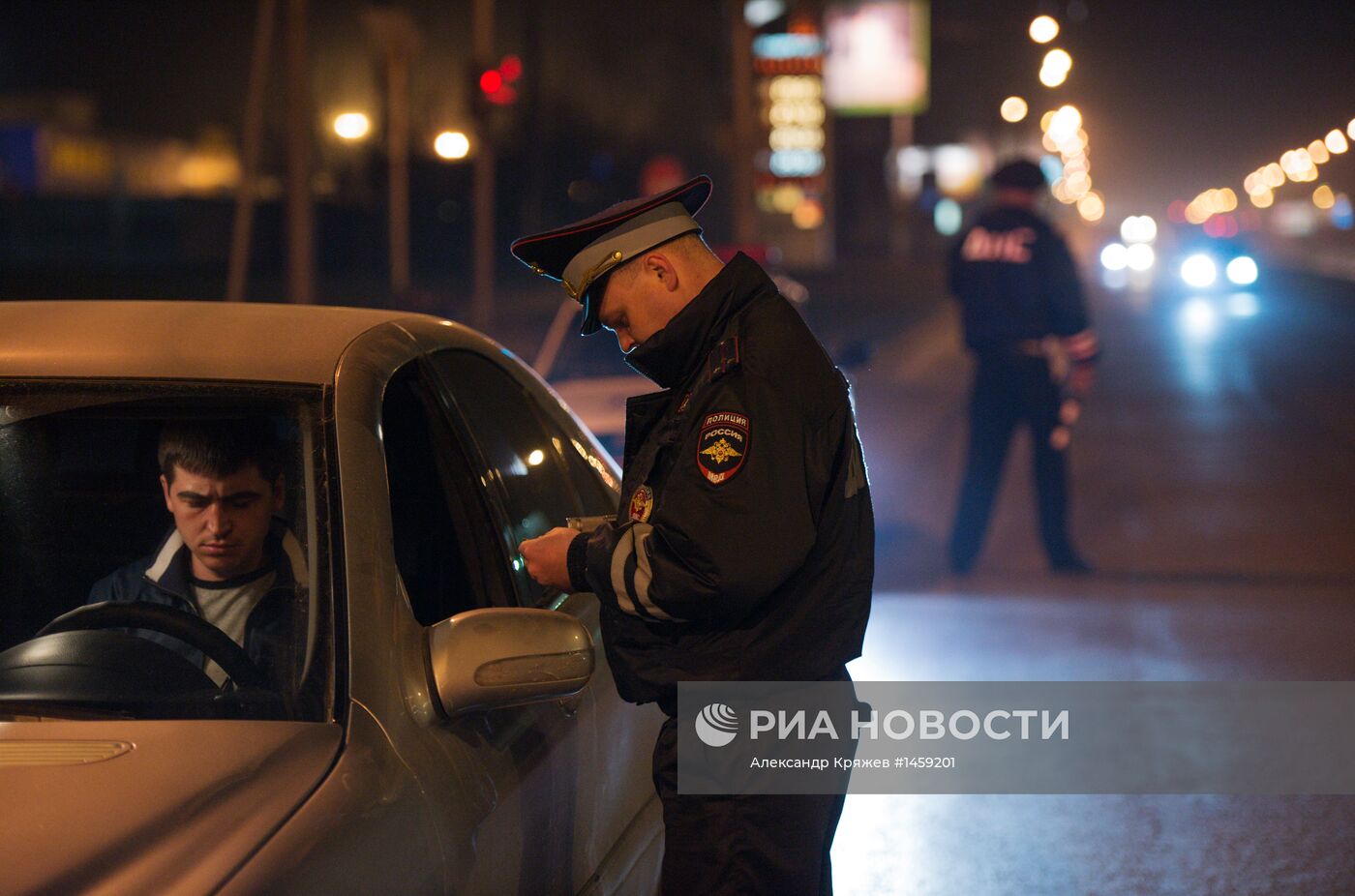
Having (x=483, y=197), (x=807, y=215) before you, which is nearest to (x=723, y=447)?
(x=483, y=197)

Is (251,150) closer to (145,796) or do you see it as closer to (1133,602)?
(1133,602)

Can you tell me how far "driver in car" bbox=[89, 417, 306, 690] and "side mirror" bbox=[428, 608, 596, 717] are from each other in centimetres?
38

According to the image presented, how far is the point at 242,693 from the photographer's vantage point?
7.86ft

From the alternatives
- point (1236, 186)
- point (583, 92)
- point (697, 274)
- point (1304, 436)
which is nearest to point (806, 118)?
point (583, 92)

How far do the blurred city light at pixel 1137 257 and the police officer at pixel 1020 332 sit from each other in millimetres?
49345

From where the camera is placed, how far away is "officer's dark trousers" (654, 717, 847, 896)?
8.32 feet

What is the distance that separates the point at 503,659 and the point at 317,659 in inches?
10.4

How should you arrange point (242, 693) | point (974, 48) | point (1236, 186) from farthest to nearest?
1. point (1236, 186)
2. point (974, 48)
3. point (242, 693)

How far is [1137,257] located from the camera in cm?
Result: 5662

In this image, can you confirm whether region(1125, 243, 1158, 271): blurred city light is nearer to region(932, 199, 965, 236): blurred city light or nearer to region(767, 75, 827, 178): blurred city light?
→ region(932, 199, 965, 236): blurred city light

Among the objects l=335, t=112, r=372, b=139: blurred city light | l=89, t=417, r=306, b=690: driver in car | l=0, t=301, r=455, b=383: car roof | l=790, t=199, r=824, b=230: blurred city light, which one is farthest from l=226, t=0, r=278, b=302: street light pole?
l=790, t=199, r=824, b=230: blurred city light

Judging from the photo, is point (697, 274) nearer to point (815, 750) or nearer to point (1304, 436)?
point (815, 750)

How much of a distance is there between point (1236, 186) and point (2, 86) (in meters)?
135

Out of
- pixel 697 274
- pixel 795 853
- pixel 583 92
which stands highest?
pixel 583 92
